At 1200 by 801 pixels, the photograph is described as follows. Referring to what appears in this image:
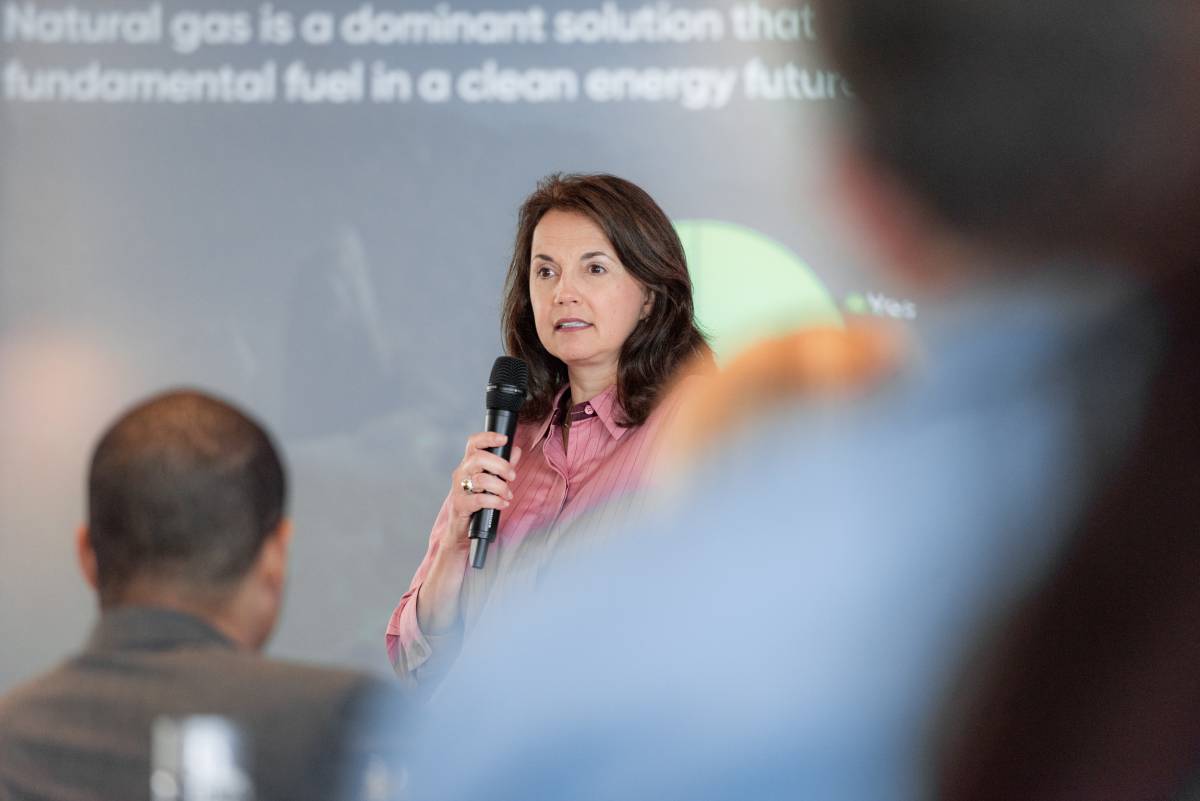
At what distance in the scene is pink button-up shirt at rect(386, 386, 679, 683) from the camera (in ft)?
5.66

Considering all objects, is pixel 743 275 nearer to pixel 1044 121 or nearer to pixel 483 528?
pixel 483 528

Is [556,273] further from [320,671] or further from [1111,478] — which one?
[1111,478]

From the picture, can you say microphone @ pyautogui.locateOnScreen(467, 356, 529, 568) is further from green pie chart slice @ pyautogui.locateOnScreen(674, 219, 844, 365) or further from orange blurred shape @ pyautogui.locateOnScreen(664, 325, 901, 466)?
green pie chart slice @ pyautogui.locateOnScreen(674, 219, 844, 365)

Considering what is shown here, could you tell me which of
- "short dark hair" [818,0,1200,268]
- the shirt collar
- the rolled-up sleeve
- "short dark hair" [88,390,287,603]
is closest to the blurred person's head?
"short dark hair" [88,390,287,603]

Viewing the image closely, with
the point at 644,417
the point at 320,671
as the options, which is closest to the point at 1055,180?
the point at 320,671

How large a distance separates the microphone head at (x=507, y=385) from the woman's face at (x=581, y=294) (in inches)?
2.6

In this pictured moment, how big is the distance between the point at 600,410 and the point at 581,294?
178 millimetres

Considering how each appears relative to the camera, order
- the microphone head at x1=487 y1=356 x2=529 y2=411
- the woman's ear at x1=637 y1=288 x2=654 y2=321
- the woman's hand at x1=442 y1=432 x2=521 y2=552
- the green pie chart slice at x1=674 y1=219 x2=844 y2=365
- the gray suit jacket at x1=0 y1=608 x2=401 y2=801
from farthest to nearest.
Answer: the green pie chart slice at x1=674 y1=219 x2=844 y2=365, the woman's ear at x1=637 y1=288 x2=654 y2=321, the microphone head at x1=487 y1=356 x2=529 y2=411, the woman's hand at x1=442 y1=432 x2=521 y2=552, the gray suit jacket at x1=0 y1=608 x2=401 y2=801

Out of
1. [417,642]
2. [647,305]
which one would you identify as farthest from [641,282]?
[417,642]

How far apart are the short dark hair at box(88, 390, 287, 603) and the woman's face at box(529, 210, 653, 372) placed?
731 millimetres

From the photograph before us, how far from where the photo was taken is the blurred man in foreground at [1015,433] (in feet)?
1.72

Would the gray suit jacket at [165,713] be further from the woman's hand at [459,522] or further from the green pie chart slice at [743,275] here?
the green pie chart slice at [743,275]

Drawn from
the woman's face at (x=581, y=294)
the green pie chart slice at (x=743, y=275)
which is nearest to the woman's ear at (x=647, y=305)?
the woman's face at (x=581, y=294)

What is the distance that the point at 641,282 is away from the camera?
1925 millimetres
